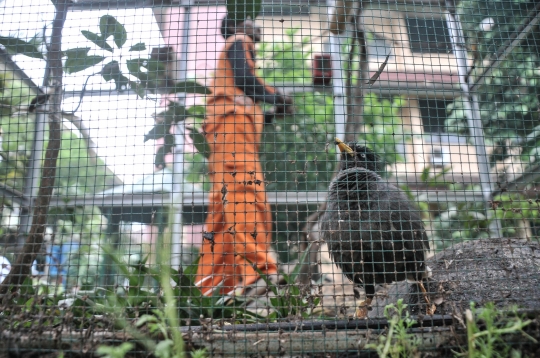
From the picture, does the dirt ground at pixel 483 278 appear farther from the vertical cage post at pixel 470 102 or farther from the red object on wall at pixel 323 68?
the red object on wall at pixel 323 68

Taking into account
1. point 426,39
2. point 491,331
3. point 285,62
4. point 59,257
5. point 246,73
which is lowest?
point 491,331

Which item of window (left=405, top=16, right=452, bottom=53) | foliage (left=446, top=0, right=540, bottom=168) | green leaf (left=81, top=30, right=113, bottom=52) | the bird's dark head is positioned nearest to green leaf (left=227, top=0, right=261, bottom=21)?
green leaf (left=81, top=30, right=113, bottom=52)

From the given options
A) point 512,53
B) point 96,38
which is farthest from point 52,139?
point 512,53

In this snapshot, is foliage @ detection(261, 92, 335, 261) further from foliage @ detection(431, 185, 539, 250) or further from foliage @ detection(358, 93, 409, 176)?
foliage @ detection(431, 185, 539, 250)

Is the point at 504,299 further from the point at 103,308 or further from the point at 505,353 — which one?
the point at 103,308

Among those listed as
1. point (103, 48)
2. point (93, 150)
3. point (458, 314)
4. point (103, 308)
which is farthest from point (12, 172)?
point (458, 314)

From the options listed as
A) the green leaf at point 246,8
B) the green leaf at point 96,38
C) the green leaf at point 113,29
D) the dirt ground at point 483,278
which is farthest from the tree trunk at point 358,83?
the green leaf at point 96,38

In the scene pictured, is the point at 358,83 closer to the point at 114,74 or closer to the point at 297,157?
the point at 114,74

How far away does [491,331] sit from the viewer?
1662 mm

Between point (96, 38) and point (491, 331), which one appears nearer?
point (491, 331)

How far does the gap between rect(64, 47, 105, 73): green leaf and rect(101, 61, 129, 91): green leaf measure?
0.07m

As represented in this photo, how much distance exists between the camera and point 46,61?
10.00 feet

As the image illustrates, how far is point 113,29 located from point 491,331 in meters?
2.81

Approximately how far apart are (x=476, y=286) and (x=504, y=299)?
64 cm
